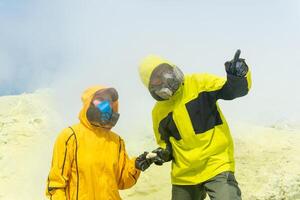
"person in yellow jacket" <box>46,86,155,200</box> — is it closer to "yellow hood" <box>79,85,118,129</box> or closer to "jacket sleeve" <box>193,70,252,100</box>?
"yellow hood" <box>79,85,118,129</box>

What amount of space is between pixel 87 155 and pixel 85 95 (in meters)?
0.53

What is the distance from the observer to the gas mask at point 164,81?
461 centimetres

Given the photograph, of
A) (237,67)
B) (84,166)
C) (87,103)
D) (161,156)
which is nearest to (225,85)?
(237,67)

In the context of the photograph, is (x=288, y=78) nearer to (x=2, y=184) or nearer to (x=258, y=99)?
(x=258, y=99)

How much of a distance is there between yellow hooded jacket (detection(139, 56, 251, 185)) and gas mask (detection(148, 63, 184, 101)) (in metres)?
0.06

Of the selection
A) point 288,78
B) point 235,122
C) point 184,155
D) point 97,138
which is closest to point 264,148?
point 235,122

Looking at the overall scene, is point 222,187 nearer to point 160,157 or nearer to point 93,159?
point 160,157

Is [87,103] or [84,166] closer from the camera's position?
[84,166]

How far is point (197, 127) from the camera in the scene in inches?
181

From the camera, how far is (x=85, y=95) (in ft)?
15.3

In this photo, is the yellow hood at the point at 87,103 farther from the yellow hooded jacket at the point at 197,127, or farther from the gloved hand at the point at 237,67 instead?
the gloved hand at the point at 237,67

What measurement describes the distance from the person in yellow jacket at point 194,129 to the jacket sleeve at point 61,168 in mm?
738

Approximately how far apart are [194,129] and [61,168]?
1127mm

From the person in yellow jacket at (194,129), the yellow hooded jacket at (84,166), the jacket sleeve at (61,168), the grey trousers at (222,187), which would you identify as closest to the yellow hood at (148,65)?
the person in yellow jacket at (194,129)
